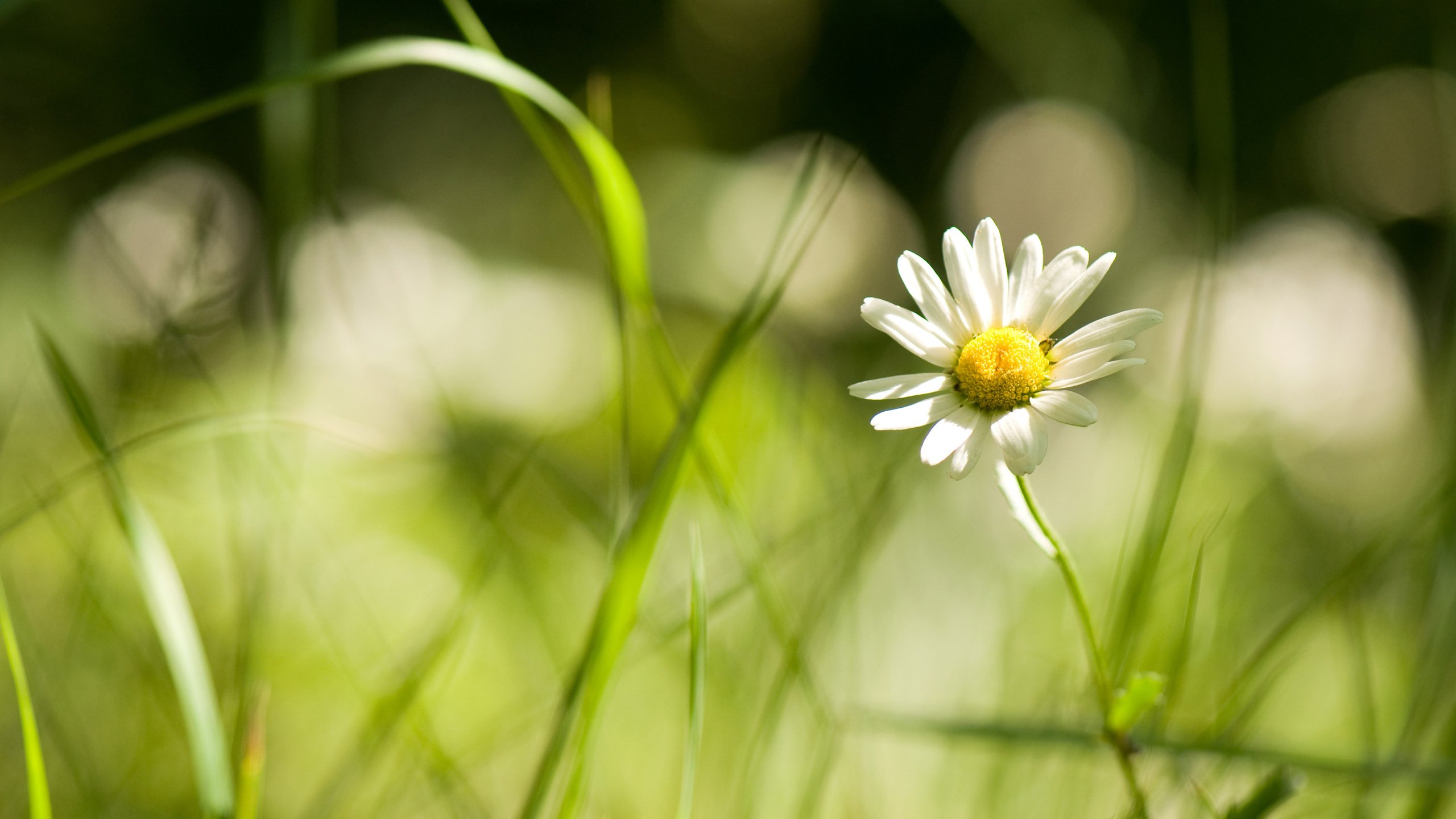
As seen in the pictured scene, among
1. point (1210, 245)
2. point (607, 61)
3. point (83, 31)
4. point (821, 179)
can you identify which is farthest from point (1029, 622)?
point (83, 31)

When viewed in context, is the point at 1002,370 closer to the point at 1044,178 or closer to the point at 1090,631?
the point at 1090,631

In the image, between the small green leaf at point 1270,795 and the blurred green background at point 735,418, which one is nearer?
the small green leaf at point 1270,795

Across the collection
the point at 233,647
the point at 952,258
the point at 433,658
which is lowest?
the point at 233,647

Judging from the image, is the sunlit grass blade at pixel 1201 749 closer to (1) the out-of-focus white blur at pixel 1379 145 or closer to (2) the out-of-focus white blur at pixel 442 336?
(2) the out-of-focus white blur at pixel 442 336

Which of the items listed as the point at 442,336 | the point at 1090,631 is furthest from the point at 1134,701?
the point at 442,336

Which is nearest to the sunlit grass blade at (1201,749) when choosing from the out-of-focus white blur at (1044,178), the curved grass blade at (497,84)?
the curved grass blade at (497,84)

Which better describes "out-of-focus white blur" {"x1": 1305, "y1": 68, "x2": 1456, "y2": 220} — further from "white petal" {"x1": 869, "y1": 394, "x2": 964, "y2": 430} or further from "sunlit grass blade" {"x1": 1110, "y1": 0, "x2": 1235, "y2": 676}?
"white petal" {"x1": 869, "y1": 394, "x2": 964, "y2": 430}

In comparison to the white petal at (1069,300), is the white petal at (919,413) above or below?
below

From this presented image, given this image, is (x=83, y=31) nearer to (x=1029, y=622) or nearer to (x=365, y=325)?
(x=365, y=325)
